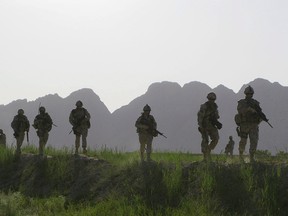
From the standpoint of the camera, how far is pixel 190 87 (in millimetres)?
198875

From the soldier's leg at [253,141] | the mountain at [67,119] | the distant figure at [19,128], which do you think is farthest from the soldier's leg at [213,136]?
the mountain at [67,119]

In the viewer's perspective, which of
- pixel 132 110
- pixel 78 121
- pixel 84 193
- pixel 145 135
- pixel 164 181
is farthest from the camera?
pixel 132 110

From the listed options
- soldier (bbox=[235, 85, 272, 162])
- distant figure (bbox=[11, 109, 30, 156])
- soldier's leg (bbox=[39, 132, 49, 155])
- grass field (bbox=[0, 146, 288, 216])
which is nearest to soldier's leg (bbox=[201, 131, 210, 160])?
grass field (bbox=[0, 146, 288, 216])

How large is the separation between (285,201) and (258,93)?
574ft

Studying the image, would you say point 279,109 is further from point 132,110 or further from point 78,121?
point 78,121

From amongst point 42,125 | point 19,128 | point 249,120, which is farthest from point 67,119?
point 249,120

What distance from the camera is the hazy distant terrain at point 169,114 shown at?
170 m

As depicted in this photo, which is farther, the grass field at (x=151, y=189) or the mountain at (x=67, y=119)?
the mountain at (x=67, y=119)

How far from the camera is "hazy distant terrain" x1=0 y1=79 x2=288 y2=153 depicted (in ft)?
556

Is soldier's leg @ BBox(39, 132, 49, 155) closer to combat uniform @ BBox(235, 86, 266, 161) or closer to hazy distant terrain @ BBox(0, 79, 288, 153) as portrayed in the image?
combat uniform @ BBox(235, 86, 266, 161)

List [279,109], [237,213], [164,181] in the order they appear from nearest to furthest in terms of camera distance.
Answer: [237,213] < [164,181] < [279,109]

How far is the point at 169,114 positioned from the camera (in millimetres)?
188750

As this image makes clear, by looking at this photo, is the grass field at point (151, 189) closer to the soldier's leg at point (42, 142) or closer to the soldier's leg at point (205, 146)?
the soldier's leg at point (205, 146)

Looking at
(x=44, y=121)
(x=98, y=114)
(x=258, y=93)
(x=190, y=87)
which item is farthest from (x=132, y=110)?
(x=44, y=121)
